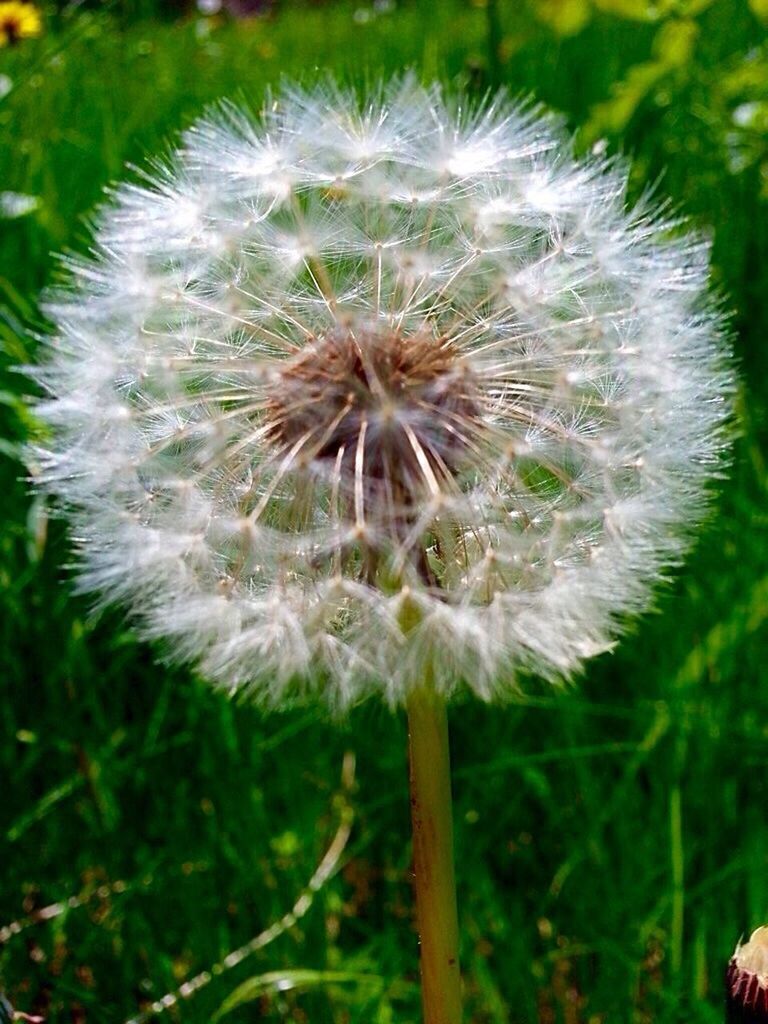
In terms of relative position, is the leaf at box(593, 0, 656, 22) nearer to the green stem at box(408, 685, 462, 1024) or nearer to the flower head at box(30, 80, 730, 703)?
the flower head at box(30, 80, 730, 703)

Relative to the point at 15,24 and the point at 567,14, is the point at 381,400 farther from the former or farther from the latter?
the point at 15,24

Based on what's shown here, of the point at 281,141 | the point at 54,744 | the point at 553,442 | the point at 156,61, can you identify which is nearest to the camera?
the point at 553,442

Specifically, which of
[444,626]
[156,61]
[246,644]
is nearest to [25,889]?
[246,644]

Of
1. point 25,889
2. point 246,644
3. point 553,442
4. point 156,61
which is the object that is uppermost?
point 156,61

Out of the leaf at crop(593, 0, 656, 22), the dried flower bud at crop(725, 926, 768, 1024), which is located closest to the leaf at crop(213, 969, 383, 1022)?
the dried flower bud at crop(725, 926, 768, 1024)

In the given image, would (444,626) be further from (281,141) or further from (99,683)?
(99,683)

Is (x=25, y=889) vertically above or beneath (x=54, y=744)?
beneath

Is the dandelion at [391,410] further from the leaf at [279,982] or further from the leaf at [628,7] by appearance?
the leaf at [628,7]
